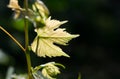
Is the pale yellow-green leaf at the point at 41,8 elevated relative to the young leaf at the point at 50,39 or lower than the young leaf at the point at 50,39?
elevated

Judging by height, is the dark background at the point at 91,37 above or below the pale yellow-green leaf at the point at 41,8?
above

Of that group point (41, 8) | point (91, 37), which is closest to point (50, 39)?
point (41, 8)

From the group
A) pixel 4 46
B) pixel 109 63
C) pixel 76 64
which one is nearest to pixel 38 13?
Answer: pixel 4 46

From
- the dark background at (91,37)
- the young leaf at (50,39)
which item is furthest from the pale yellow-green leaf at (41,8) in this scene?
the dark background at (91,37)

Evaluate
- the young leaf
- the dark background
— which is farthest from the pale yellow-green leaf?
the dark background

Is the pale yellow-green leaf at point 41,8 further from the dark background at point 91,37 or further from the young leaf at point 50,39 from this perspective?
the dark background at point 91,37

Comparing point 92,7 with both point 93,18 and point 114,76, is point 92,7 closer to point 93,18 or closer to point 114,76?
point 93,18

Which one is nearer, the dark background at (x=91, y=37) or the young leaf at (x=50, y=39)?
the young leaf at (x=50, y=39)

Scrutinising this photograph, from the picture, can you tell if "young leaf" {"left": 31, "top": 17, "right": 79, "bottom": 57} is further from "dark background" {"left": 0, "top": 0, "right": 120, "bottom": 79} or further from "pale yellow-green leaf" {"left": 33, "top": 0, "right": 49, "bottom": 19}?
"dark background" {"left": 0, "top": 0, "right": 120, "bottom": 79}

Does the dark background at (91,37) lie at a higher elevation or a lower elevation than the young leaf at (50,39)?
higher

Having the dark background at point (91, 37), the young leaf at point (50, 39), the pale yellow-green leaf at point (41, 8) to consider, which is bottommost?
the young leaf at point (50, 39)
